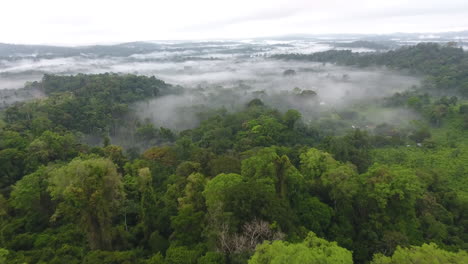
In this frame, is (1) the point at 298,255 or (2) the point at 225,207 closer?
(1) the point at 298,255

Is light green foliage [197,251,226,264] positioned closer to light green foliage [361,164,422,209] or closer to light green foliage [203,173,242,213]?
light green foliage [203,173,242,213]

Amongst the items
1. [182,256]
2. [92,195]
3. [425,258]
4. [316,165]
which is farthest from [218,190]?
[316,165]

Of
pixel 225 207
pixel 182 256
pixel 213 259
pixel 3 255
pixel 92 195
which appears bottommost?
pixel 182 256

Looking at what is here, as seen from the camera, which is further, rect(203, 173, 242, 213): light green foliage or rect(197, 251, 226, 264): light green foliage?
rect(203, 173, 242, 213): light green foliage

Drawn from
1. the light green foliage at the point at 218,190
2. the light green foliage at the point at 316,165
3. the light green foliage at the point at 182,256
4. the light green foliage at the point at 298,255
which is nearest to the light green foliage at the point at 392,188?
the light green foliage at the point at 316,165

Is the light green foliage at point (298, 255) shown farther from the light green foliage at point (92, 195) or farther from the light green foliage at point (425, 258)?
the light green foliage at point (92, 195)

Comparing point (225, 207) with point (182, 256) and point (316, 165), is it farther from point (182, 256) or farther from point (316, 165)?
point (316, 165)

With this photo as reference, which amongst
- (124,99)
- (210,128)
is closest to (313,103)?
(210,128)

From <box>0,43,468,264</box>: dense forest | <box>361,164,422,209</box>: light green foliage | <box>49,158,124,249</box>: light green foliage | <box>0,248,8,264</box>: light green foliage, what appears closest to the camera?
<box>0,248,8,264</box>: light green foliage

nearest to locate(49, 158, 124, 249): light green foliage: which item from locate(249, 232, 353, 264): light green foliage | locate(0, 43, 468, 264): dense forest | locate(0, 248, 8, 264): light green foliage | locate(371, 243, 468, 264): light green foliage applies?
locate(0, 43, 468, 264): dense forest
